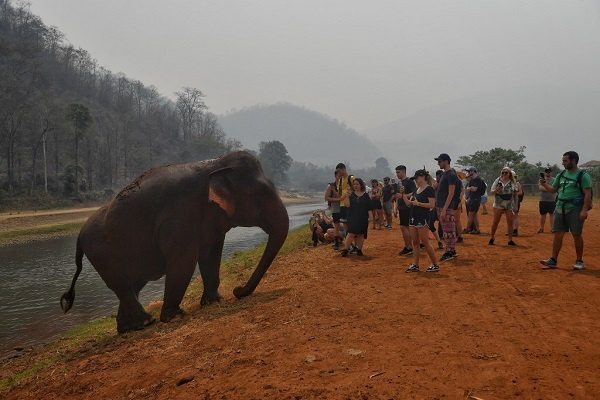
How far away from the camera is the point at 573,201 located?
7191 mm

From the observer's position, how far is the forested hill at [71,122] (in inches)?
1837

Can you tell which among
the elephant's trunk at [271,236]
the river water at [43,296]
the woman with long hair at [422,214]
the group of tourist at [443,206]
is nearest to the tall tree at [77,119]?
the river water at [43,296]

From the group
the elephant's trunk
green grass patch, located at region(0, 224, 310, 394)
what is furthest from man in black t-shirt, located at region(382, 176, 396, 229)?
the elephant's trunk

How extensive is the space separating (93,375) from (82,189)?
4988cm

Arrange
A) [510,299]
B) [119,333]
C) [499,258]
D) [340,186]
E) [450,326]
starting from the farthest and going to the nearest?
[340,186] < [499,258] < [119,333] < [510,299] < [450,326]

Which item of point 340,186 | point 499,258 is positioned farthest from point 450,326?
point 340,186

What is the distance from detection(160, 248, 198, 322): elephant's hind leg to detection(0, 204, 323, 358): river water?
3.58 m

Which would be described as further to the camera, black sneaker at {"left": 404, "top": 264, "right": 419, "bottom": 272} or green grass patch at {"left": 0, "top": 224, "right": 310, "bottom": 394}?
black sneaker at {"left": 404, "top": 264, "right": 419, "bottom": 272}

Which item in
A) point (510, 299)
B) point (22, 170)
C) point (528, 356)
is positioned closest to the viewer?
point (528, 356)

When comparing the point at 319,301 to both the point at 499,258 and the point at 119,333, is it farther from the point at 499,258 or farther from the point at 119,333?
the point at 499,258

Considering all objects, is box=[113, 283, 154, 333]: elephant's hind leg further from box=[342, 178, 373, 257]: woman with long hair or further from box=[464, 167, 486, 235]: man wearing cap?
box=[464, 167, 486, 235]: man wearing cap

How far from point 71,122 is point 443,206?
57071mm

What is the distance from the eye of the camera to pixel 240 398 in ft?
11.2

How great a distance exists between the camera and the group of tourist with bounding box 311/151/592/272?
727 cm
